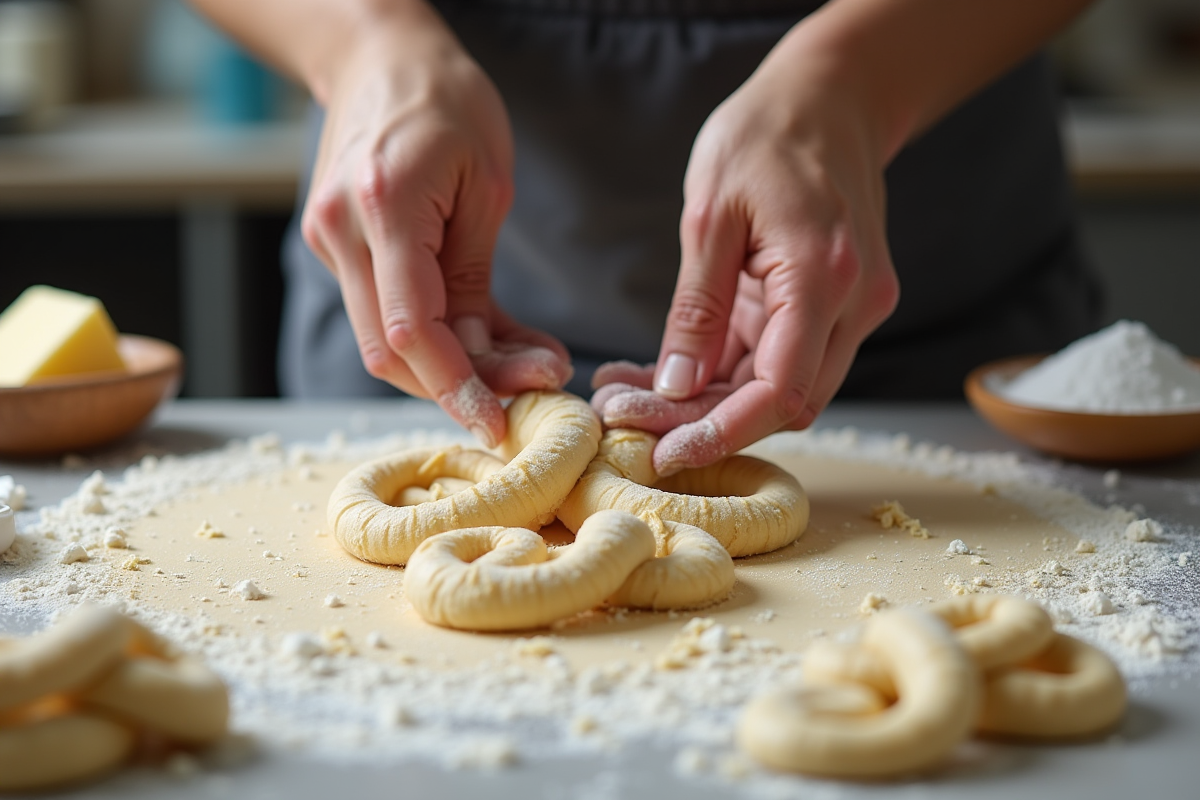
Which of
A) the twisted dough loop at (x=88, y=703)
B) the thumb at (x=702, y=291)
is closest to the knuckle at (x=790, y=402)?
the thumb at (x=702, y=291)

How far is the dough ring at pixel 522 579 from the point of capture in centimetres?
98

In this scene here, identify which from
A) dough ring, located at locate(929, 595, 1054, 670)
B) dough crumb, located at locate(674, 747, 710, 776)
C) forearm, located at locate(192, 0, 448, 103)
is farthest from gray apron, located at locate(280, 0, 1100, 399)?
dough crumb, located at locate(674, 747, 710, 776)

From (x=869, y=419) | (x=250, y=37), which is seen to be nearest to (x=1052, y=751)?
(x=869, y=419)

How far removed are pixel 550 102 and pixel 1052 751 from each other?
1231 millimetres

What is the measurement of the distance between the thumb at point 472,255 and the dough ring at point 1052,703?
2.43 feet

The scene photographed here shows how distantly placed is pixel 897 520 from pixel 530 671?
0.54m

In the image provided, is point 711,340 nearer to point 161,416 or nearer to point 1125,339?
point 1125,339

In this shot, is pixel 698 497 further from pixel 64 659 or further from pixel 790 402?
pixel 64 659

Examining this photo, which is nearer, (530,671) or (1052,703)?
(1052,703)

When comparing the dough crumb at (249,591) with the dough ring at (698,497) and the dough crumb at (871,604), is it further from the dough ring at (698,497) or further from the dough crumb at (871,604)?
the dough crumb at (871,604)

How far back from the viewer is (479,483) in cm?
121

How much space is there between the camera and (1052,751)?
83 cm

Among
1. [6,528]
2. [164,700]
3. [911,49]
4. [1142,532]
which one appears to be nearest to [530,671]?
[164,700]

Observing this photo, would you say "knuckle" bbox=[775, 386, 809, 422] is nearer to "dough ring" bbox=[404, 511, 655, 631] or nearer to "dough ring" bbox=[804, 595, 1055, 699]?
"dough ring" bbox=[404, 511, 655, 631]
